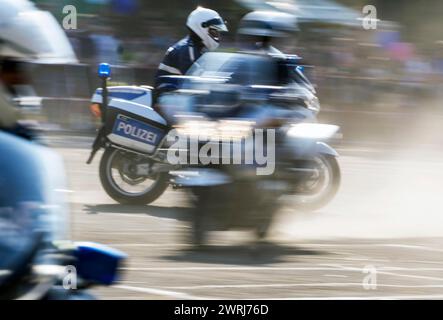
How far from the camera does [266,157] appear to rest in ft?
24.7

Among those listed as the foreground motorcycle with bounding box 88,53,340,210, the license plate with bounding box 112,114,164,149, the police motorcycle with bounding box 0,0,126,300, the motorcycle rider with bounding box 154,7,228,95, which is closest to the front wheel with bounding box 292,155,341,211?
the foreground motorcycle with bounding box 88,53,340,210

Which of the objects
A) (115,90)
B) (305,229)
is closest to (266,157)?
(305,229)

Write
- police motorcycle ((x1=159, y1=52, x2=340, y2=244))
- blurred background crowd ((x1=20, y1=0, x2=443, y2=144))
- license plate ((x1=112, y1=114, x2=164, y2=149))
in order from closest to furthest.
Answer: police motorcycle ((x1=159, y1=52, x2=340, y2=244)) < license plate ((x1=112, y1=114, x2=164, y2=149)) < blurred background crowd ((x1=20, y1=0, x2=443, y2=144))

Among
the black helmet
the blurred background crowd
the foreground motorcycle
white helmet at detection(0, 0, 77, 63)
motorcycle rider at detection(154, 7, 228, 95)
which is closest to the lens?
white helmet at detection(0, 0, 77, 63)

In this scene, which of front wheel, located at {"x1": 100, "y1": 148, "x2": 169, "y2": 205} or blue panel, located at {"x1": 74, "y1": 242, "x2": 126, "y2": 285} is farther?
front wheel, located at {"x1": 100, "y1": 148, "x2": 169, "y2": 205}

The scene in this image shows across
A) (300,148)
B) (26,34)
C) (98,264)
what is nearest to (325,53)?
(300,148)

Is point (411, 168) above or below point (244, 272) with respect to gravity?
above

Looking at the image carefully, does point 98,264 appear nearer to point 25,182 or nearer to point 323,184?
point 25,182

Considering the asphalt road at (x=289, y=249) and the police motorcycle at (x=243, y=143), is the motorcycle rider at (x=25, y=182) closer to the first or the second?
the asphalt road at (x=289, y=249)

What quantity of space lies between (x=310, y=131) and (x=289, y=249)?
2.98ft

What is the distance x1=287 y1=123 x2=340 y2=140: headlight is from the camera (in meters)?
7.77

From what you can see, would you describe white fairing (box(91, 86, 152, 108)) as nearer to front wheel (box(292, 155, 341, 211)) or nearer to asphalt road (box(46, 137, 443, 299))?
asphalt road (box(46, 137, 443, 299))
